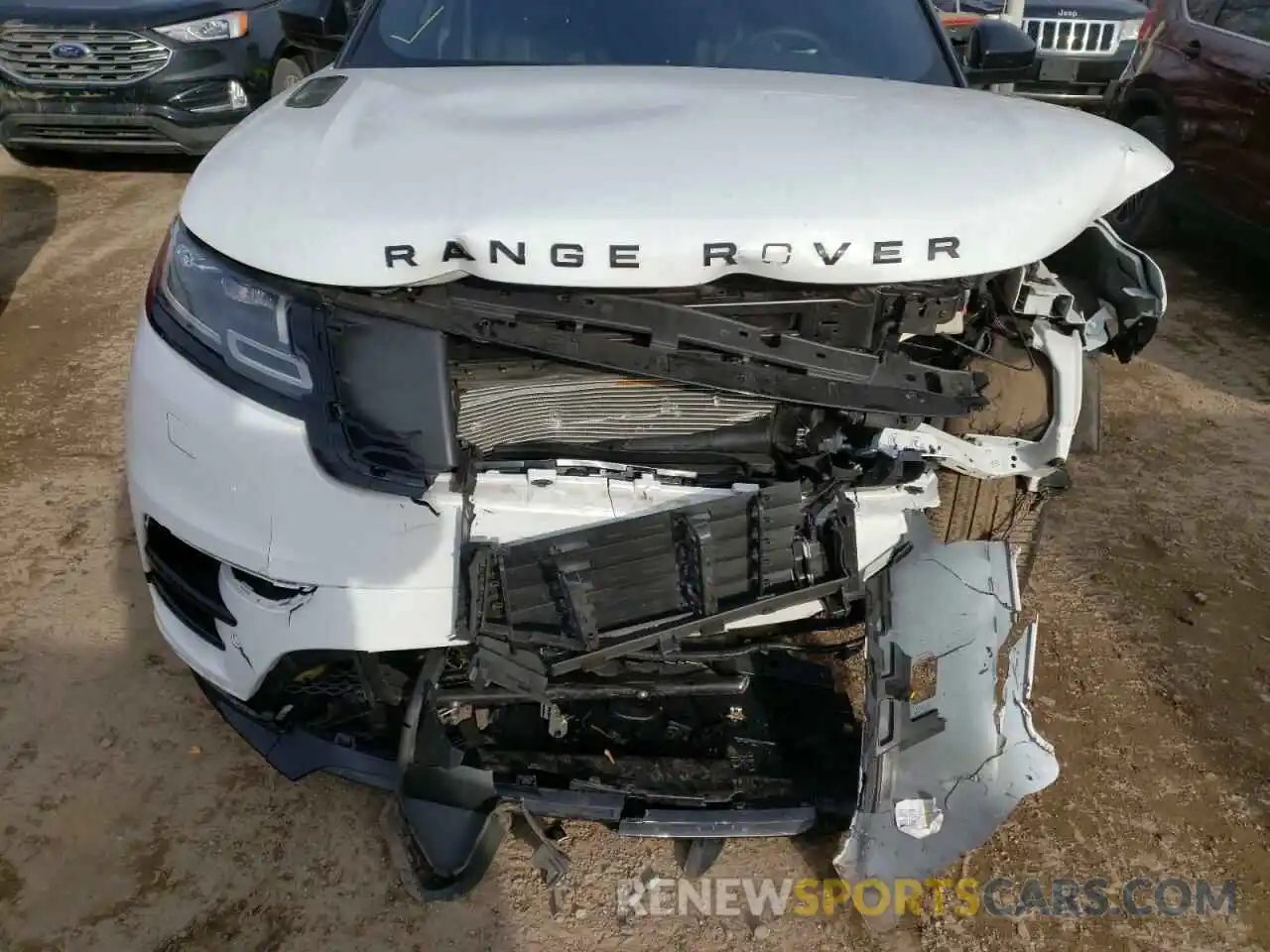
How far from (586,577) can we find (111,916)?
1.26 meters

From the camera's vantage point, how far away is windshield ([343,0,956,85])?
100 inches

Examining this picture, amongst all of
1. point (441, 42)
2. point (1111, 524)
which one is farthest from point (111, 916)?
point (1111, 524)

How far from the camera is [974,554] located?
6.12ft

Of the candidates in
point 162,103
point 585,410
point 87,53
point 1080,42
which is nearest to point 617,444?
point 585,410

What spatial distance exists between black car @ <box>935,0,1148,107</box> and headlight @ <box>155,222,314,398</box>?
7.33 meters

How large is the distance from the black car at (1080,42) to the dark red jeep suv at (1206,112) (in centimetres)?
172

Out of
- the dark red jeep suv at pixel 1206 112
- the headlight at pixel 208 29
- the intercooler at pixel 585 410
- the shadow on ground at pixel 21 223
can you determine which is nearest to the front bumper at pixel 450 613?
the intercooler at pixel 585 410

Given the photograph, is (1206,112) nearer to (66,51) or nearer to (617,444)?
(617,444)

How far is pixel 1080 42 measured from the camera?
785cm

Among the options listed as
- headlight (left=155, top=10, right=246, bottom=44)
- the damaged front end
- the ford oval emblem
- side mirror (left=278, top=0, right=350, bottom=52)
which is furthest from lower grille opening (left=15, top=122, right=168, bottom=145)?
the damaged front end

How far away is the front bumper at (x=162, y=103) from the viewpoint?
20.1 feet

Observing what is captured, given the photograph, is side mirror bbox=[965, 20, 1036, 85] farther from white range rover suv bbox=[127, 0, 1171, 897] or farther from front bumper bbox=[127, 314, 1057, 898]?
front bumper bbox=[127, 314, 1057, 898]

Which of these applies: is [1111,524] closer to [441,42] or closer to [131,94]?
[441,42]

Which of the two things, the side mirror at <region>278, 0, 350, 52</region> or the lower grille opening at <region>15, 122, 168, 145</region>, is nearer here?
the side mirror at <region>278, 0, 350, 52</region>
